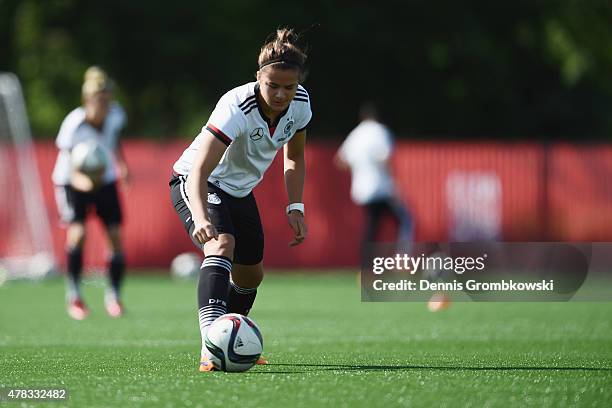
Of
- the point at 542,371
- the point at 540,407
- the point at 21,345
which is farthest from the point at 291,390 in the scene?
the point at 21,345

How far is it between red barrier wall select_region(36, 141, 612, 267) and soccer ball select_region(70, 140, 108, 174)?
33.1ft

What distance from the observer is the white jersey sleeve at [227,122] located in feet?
21.7

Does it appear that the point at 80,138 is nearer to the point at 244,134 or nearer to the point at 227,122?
the point at 244,134

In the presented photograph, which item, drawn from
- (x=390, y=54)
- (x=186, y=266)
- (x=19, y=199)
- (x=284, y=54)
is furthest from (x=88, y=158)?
(x=390, y=54)

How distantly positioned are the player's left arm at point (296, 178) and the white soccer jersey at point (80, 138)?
4.84 metres

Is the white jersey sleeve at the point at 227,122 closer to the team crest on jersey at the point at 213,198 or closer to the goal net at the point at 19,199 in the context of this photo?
the team crest on jersey at the point at 213,198

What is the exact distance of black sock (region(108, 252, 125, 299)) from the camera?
12.1m

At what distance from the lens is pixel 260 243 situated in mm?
7375

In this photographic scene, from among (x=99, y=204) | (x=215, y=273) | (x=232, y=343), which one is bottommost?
(x=232, y=343)

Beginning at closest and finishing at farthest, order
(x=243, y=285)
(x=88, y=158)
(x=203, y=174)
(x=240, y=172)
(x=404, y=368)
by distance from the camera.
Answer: (x=203, y=174) → (x=404, y=368) → (x=240, y=172) → (x=243, y=285) → (x=88, y=158)

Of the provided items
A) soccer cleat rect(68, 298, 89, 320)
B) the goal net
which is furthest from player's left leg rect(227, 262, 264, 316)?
the goal net

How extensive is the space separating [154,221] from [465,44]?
392 inches

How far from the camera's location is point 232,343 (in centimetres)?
636

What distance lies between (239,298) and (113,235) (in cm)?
475
